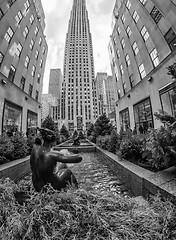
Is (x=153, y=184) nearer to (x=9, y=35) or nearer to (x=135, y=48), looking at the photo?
(x=135, y=48)

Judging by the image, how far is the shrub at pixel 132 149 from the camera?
18.7 ft

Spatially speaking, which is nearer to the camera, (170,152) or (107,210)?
(107,210)

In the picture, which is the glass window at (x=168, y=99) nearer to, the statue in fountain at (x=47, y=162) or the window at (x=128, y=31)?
the window at (x=128, y=31)

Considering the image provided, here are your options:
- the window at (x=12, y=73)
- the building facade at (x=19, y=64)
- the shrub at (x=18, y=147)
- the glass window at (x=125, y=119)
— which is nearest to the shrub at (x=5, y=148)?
the shrub at (x=18, y=147)

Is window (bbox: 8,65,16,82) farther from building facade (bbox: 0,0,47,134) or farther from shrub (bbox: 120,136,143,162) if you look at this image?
shrub (bbox: 120,136,143,162)

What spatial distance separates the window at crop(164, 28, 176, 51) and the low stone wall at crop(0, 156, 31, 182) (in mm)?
17149

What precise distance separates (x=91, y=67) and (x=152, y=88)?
10890 centimetres

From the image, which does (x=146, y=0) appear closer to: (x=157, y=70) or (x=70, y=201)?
(x=157, y=70)

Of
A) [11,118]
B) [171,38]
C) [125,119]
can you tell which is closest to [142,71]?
[171,38]

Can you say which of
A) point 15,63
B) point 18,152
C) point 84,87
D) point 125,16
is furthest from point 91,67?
point 18,152

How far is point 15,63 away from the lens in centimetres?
1864

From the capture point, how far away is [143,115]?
1759 cm

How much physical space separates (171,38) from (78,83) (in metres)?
101

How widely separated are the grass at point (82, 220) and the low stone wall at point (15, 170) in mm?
3896
